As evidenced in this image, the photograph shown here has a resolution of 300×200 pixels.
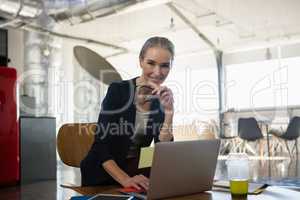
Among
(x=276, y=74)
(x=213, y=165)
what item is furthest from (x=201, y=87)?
(x=213, y=165)

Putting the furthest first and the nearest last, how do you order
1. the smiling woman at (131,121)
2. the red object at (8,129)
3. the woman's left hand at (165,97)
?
the red object at (8,129) < the woman's left hand at (165,97) < the smiling woman at (131,121)

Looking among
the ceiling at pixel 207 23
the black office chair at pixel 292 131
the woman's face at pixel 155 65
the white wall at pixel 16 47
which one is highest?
the ceiling at pixel 207 23

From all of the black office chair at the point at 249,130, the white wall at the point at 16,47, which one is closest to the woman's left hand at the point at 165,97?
the white wall at the point at 16,47

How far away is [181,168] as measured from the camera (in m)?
1.19

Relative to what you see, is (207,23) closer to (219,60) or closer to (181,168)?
(219,60)

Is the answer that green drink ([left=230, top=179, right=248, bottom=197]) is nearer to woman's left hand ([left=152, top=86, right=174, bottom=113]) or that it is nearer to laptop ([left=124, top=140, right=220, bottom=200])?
laptop ([left=124, top=140, right=220, bottom=200])

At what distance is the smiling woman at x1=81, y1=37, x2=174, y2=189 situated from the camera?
5.88ft

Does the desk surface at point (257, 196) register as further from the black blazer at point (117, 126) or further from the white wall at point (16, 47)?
the white wall at point (16, 47)

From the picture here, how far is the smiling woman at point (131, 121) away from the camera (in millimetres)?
1792

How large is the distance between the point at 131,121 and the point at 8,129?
6.98ft

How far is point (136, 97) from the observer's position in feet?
6.48

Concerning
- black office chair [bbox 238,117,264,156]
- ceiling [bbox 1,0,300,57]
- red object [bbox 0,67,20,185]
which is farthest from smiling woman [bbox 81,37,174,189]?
black office chair [bbox 238,117,264,156]

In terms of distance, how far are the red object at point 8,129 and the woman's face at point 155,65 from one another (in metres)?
1.94

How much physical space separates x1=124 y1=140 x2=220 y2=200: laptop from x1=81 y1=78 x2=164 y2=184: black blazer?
591 millimetres
